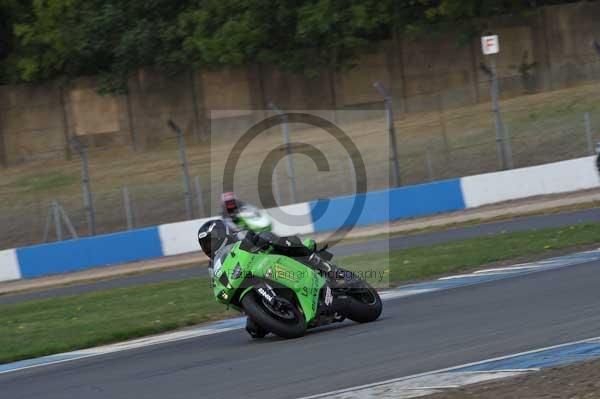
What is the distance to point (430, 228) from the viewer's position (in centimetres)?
2098

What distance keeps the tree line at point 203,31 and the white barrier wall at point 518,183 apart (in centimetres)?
1286

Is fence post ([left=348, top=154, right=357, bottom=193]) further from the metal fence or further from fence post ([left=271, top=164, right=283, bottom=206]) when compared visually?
fence post ([left=271, top=164, right=283, bottom=206])

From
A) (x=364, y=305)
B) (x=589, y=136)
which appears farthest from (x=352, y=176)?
(x=364, y=305)

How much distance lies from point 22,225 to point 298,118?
10361 millimetres

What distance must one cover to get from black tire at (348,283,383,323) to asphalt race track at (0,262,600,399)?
4.7 inches

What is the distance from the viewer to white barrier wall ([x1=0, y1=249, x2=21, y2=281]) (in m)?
23.8

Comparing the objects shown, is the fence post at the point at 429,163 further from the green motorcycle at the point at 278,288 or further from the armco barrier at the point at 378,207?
the green motorcycle at the point at 278,288

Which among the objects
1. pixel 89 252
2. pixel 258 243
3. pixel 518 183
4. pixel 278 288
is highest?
pixel 258 243

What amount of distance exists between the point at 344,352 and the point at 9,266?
17401 millimetres

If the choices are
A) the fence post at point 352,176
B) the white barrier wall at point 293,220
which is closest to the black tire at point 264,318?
the white barrier wall at point 293,220

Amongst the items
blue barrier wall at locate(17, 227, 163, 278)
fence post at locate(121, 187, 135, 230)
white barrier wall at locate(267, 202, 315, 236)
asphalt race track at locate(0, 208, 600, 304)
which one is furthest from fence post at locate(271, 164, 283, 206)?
asphalt race track at locate(0, 208, 600, 304)

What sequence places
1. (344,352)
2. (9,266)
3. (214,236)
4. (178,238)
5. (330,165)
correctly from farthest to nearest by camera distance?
1. (330,165)
2. (9,266)
3. (178,238)
4. (214,236)
5. (344,352)

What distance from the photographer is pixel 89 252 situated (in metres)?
23.6

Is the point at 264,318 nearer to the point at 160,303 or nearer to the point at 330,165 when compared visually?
the point at 160,303
